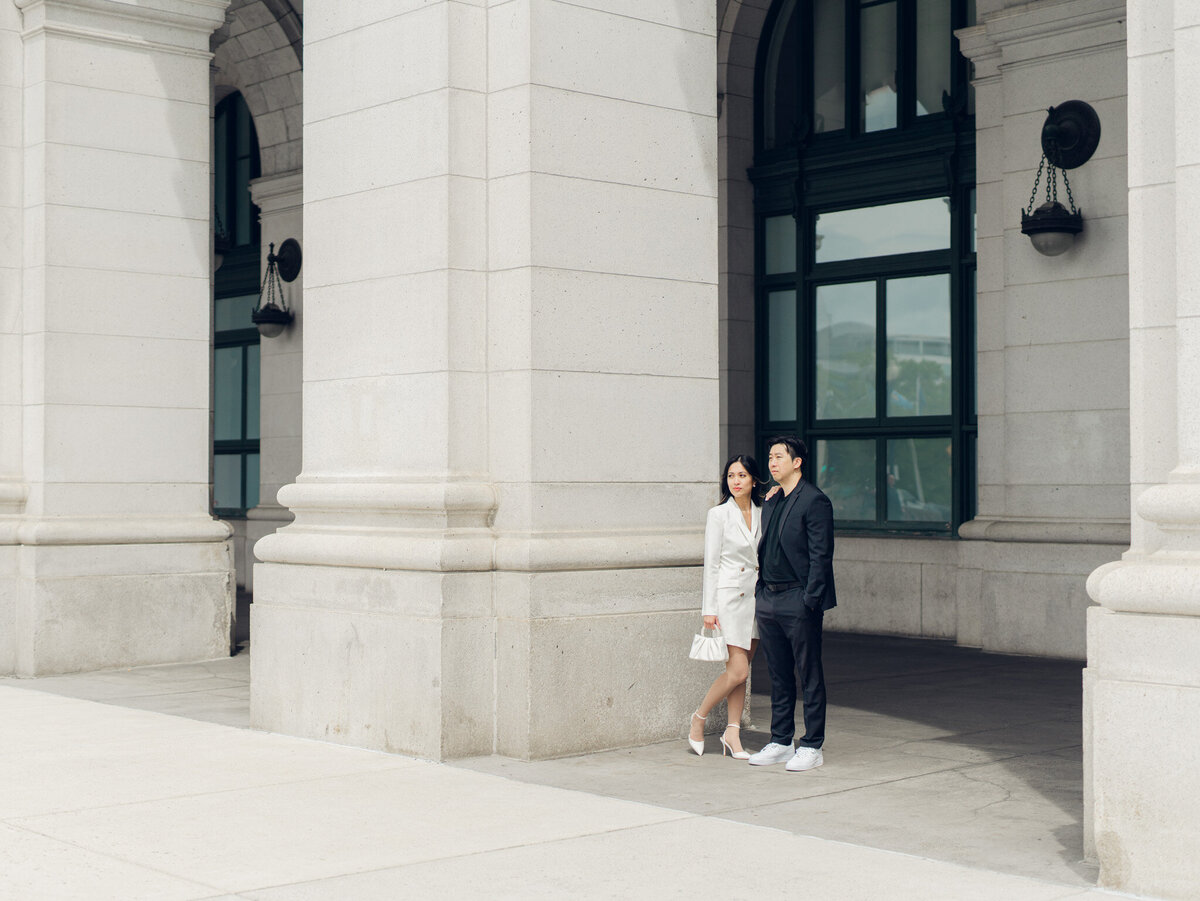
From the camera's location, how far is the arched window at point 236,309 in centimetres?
2375

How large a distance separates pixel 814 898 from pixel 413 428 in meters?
4.73

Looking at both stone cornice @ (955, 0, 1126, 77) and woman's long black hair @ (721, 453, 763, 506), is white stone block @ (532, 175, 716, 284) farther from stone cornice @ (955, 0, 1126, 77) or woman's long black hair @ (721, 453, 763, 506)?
stone cornice @ (955, 0, 1126, 77)

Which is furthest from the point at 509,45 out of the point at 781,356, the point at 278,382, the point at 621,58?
the point at 278,382

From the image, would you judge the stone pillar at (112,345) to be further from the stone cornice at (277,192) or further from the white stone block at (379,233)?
the stone cornice at (277,192)

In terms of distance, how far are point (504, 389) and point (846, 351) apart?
8614mm

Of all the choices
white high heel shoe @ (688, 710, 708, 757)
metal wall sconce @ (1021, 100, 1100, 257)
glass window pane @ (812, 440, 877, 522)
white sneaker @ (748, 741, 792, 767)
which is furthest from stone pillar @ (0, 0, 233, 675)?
metal wall sconce @ (1021, 100, 1100, 257)

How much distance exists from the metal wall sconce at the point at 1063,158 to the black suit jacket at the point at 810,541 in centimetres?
610

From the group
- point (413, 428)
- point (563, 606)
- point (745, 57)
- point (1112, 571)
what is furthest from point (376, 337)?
point (745, 57)

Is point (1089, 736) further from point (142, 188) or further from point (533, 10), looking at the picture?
point (142, 188)

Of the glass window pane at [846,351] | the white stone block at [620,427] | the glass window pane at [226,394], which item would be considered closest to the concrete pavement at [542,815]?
the white stone block at [620,427]

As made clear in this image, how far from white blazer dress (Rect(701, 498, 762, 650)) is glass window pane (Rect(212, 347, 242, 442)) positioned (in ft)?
52.7

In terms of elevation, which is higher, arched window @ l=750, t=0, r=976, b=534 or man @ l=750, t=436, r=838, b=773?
arched window @ l=750, t=0, r=976, b=534

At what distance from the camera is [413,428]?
9961mm

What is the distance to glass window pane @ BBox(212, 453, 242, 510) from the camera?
24.2 m
